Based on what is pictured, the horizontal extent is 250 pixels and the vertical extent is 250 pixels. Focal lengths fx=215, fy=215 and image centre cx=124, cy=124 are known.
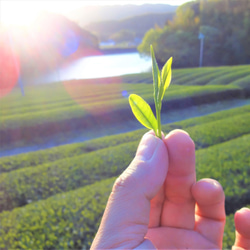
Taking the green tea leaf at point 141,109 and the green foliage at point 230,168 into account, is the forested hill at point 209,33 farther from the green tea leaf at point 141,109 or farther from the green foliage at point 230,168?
the green tea leaf at point 141,109

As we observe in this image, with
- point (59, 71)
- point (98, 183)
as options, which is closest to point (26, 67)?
point (59, 71)

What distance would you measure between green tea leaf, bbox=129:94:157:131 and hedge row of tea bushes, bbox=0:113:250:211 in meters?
2.56

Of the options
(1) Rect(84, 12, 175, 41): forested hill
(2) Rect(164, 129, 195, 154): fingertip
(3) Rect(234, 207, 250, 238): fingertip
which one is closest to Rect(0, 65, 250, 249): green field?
(1) Rect(84, 12, 175, 41): forested hill

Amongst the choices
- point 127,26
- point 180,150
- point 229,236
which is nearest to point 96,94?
point 127,26

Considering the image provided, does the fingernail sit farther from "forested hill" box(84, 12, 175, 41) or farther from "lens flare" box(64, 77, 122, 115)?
"forested hill" box(84, 12, 175, 41)

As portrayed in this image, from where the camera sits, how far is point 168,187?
1.19m

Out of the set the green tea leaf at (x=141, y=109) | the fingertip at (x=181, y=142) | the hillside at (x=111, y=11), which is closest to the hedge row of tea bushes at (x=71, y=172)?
the hillside at (x=111, y=11)

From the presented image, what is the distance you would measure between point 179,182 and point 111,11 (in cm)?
420

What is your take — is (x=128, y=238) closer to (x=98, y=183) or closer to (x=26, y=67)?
(x=98, y=183)

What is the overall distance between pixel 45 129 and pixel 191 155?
5.08 m

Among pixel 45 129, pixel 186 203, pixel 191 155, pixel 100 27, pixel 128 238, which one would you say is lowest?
pixel 45 129

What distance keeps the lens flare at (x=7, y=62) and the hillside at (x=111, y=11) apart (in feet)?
5.47

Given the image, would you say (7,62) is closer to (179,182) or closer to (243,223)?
(179,182)

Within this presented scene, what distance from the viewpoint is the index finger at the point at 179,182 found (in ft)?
3.42
